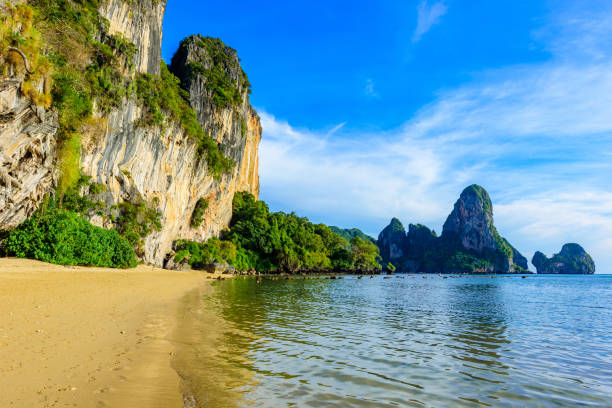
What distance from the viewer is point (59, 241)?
74.1ft

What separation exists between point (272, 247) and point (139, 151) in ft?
121

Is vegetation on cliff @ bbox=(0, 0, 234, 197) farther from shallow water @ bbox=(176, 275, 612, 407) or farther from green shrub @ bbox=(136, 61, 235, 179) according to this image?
shallow water @ bbox=(176, 275, 612, 407)

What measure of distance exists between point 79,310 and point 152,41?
133 feet

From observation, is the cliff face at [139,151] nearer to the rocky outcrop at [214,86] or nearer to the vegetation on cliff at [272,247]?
the rocky outcrop at [214,86]

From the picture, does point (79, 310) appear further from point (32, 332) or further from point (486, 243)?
point (486, 243)

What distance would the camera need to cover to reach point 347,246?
326ft

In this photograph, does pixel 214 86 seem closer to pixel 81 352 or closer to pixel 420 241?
pixel 81 352

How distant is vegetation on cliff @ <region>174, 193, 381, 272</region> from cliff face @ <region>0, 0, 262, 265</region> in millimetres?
3603

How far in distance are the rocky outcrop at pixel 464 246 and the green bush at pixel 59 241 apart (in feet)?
546

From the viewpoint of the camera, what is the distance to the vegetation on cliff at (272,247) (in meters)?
53.6

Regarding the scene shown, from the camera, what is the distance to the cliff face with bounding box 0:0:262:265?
20969mm

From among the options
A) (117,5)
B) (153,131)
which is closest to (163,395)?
(153,131)

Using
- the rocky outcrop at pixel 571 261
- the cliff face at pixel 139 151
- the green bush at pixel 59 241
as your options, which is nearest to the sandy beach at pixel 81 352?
the green bush at pixel 59 241

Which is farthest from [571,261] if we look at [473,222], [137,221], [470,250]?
[137,221]
